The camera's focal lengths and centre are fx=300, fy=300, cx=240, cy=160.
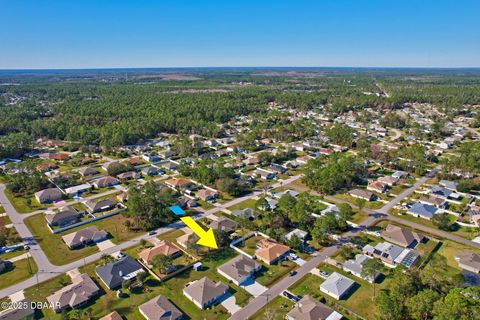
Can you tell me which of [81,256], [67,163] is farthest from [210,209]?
[67,163]

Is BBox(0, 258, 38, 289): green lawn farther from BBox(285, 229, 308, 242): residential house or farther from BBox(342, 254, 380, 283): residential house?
BBox(342, 254, 380, 283): residential house

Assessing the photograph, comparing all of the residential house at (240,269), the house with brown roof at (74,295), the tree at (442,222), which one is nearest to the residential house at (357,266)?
the residential house at (240,269)

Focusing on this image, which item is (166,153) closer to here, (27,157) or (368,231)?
(27,157)

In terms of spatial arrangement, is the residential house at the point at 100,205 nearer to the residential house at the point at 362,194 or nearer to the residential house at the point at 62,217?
the residential house at the point at 62,217

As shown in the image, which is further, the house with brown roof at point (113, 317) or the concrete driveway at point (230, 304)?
the concrete driveway at point (230, 304)

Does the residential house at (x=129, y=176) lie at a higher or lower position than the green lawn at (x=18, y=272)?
higher

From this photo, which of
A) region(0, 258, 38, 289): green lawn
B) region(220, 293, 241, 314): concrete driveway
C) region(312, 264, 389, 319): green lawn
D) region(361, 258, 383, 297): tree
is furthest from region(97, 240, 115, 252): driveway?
region(361, 258, 383, 297): tree
